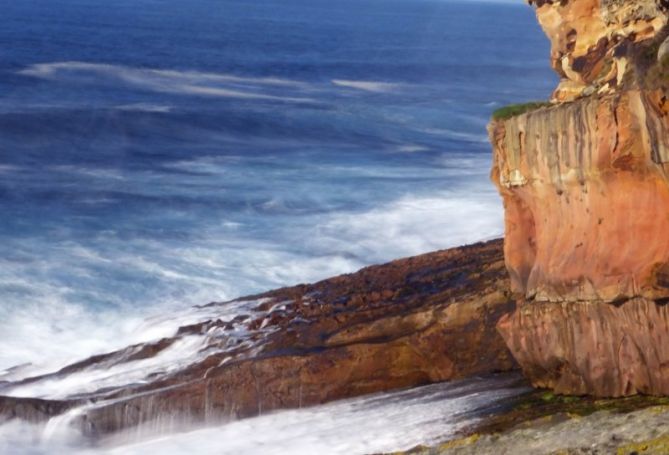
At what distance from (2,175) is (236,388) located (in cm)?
2710

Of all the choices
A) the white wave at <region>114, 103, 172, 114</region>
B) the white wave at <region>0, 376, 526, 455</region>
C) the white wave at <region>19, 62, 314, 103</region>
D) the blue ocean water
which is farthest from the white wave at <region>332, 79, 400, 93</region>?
the white wave at <region>0, 376, 526, 455</region>

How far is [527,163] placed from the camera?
2142 centimetres

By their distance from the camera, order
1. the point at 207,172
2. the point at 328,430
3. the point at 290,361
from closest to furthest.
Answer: the point at 328,430 < the point at 290,361 < the point at 207,172

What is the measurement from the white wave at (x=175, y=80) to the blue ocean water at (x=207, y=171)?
31 cm

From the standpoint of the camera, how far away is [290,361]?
77.9ft

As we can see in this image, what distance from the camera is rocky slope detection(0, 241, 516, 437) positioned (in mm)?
23266

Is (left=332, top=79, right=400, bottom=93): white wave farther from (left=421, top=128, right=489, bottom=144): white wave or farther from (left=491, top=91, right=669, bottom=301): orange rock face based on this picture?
(left=491, top=91, right=669, bottom=301): orange rock face

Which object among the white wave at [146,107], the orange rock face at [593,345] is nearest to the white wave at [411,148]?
the white wave at [146,107]

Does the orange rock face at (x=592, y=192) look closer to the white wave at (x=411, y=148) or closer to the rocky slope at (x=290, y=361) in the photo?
the rocky slope at (x=290, y=361)

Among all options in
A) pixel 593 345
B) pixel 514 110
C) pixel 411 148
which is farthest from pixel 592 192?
pixel 411 148

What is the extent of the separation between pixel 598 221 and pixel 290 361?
6.41 metres

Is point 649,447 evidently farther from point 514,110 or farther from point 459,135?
point 459,135

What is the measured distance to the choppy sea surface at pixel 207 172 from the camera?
34.6 metres

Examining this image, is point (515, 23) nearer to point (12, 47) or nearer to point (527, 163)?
point (12, 47)
